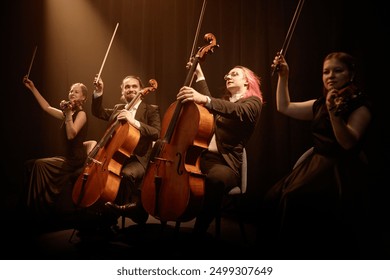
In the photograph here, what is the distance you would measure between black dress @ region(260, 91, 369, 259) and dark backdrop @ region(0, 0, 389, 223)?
36 cm

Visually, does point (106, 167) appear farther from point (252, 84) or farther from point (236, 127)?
point (252, 84)

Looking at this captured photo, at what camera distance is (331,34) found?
8.27 feet

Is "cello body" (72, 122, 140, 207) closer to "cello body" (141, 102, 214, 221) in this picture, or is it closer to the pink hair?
"cello body" (141, 102, 214, 221)

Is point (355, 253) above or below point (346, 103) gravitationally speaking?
below

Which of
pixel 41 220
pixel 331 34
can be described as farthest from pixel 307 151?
pixel 41 220

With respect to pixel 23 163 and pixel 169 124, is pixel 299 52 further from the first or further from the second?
pixel 23 163

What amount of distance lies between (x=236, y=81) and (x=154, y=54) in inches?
35.0

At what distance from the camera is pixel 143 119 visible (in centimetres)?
297

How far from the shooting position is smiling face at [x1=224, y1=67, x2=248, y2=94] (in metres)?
2.71

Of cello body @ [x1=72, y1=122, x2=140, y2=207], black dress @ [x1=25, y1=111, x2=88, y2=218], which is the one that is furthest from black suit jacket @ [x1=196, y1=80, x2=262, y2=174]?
black dress @ [x1=25, y1=111, x2=88, y2=218]

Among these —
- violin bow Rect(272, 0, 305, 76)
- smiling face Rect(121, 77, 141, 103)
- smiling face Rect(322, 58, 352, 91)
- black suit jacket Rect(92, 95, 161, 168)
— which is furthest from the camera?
smiling face Rect(121, 77, 141, 103)

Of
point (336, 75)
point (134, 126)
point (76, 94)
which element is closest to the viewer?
point (336, 75)

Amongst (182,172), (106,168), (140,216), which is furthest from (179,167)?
(140,216)

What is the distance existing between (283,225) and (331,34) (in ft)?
4.24
